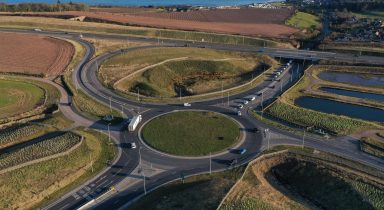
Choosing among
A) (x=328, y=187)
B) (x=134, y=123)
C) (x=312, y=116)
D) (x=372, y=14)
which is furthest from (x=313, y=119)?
(x=372, y=14)

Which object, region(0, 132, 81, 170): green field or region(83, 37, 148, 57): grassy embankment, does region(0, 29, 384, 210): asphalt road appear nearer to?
region(0, 132, 81, 170): green field

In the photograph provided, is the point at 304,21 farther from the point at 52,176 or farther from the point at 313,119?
the point at 52,176

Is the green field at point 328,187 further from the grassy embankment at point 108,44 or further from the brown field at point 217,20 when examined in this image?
the brown field at point 217,20

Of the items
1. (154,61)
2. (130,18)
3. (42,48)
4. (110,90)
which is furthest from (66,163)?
(130,18)

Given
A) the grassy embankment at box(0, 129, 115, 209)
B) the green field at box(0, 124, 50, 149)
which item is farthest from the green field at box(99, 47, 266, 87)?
the grassy embankment at box(0, 129, 115, 209)

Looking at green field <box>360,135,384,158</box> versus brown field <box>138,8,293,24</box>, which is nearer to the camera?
green field <box>360,135,384,158</box>

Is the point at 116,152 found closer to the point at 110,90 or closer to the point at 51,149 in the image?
the point at 51,149

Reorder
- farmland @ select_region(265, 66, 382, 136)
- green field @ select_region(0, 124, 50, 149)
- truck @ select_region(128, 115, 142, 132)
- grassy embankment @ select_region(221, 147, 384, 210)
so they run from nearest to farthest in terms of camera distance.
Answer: grassy embankment @ select_region(221, 147, 384, 210)
green field @ select_region(0, 124, 50, 149)
truck @ select_region(128, 115, 142, 132)
farmland @ select_region(265, 66, 382, 136)
